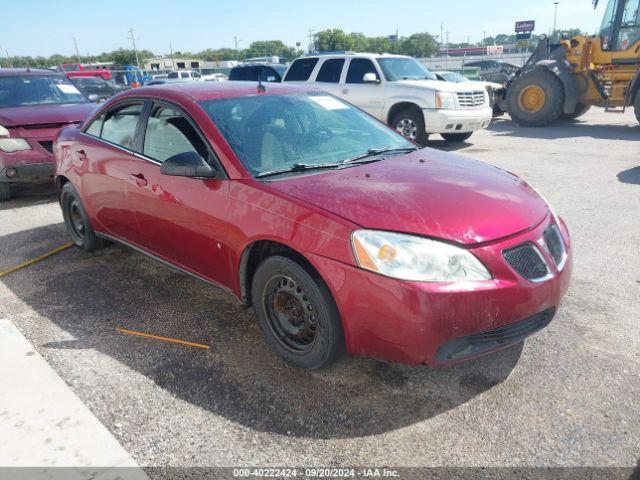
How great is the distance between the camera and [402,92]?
10.3 metres

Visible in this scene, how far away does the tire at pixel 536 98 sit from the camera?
42.8ft

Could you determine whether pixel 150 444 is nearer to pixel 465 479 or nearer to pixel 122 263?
pixel 465 479

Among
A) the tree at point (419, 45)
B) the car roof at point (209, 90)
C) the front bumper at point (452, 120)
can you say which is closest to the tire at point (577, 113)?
the front bumper at point (452, 120)

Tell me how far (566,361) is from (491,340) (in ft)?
2.49

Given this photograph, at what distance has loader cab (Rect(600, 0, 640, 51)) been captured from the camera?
1196cm

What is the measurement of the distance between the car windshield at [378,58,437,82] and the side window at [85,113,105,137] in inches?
290

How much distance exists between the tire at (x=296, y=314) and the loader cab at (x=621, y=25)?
13.1m

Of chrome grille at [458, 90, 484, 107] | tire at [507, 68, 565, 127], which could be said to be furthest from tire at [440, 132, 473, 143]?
tire at [507, 68, 565, 127]

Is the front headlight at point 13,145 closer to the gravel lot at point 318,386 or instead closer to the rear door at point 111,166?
the rear door at point 111,166

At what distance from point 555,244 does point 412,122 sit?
7994mm

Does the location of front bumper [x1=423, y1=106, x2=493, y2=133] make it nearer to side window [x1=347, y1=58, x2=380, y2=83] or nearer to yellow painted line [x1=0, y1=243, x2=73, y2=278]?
side window [x1=347, y1=58, x2=380, y2=83]

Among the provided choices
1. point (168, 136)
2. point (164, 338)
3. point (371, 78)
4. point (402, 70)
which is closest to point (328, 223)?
point (164, 338)

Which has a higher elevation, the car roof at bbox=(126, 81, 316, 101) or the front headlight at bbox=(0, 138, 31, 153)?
the car roof at bbox=(126, 81, 316, 101)

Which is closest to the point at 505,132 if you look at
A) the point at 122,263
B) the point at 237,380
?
the point at 122,263
